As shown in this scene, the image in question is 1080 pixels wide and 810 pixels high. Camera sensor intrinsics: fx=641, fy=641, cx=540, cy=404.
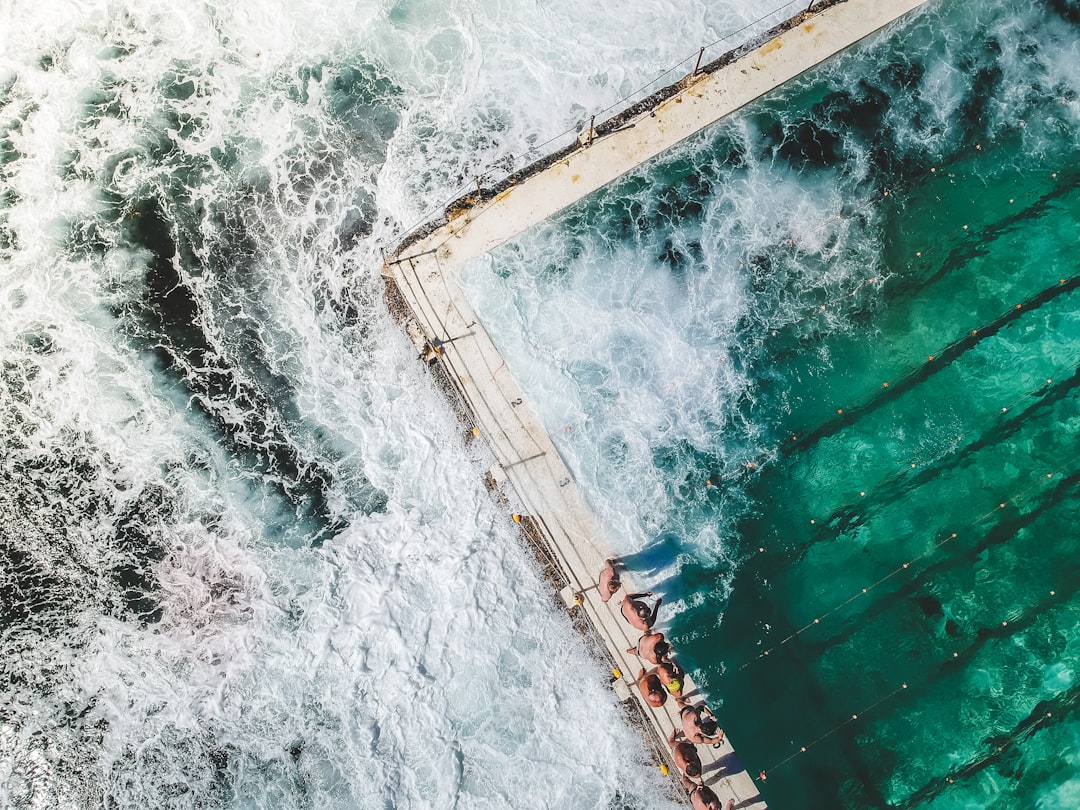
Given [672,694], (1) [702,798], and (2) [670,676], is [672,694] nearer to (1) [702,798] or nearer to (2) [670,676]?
(2) [670,676]

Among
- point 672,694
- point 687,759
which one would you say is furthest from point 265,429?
point 687,759

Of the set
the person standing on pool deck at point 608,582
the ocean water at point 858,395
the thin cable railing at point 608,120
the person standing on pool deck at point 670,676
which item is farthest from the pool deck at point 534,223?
the person standing on pool deck at point 670,676

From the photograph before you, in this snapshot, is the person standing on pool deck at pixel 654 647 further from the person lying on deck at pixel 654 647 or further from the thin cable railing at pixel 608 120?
the thin cable railing at pixel 608 120

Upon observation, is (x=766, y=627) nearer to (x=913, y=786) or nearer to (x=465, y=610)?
(x=913, y=786)

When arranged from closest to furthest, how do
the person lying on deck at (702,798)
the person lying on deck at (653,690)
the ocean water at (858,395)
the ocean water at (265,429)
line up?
the person lying on deck at (702,798)
the person lying on deck at (653,690)
the ocean water at (858,395)
the ocean water at (265,429)

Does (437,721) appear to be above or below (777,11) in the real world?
below

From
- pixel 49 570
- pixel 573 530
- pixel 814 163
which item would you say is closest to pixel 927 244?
pixel 814 163
